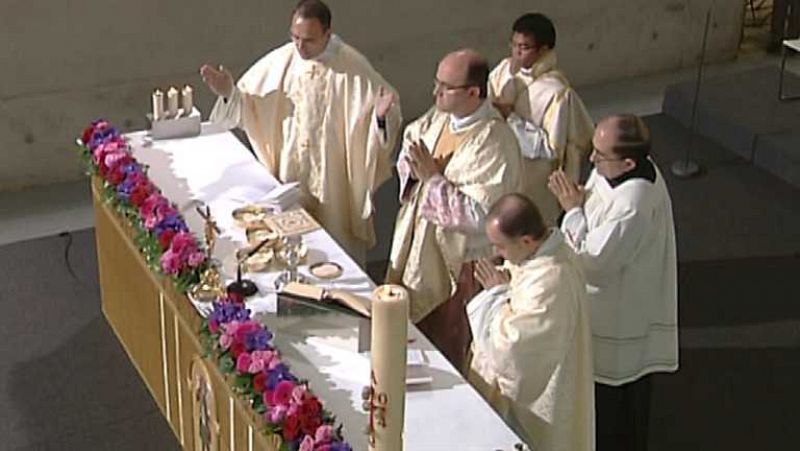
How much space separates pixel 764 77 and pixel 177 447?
572 cm

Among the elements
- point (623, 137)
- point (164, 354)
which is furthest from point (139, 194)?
point (623, 137)

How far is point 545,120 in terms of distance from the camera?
6.16 m

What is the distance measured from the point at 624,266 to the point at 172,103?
7.81 ft

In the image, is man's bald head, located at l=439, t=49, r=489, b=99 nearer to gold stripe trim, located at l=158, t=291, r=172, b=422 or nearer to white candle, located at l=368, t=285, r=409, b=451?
gold stripe trim, located at l=158, t=291, r=172, b=422

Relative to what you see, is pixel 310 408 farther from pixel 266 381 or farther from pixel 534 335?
pixel 534 335

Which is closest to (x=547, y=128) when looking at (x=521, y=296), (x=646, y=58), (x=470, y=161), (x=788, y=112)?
(x=470, y=161)

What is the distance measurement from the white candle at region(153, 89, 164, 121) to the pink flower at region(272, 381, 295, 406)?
239cm

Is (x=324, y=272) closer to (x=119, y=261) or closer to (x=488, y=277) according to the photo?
(x=488, y=277)

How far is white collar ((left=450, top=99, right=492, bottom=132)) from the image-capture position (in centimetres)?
519

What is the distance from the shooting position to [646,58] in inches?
410

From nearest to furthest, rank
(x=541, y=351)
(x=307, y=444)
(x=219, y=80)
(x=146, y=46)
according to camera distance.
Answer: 1. (x=307, y=444)
2. (x=541, y=351)
3. (x=219, y=80)
4. (x=146, y=46)

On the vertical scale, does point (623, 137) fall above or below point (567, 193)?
above

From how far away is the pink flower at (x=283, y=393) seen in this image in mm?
4125

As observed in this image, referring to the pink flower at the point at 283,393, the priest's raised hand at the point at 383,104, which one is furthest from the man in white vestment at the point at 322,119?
the pink flower at the point at 283,393
